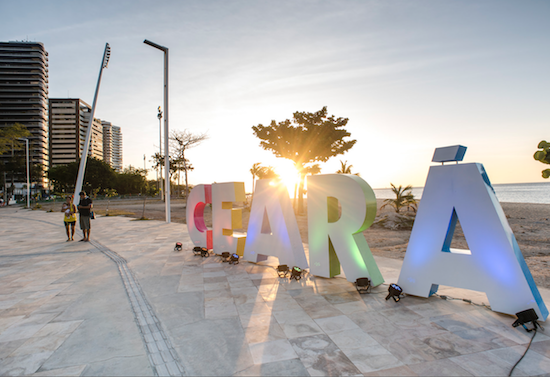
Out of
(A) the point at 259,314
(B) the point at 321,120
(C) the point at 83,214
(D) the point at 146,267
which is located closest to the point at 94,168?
(B) the point at 321,120

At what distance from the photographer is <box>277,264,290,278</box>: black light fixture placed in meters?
6.90

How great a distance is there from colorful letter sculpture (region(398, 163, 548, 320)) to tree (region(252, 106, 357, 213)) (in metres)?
25.5

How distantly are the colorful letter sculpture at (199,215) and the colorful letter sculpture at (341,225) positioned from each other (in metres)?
4.29

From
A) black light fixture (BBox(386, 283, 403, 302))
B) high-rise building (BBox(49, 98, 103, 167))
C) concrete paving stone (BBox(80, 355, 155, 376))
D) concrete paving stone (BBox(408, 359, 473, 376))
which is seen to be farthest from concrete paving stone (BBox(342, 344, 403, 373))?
high-rise building (BBox(49, 98, 103, 167))

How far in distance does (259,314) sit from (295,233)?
2955mm

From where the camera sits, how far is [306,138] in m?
32.3

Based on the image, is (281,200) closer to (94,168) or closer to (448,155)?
(448,155)

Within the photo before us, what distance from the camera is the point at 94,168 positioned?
7062 centimetres

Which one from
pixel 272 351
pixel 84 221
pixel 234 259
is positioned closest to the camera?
pixel 272 351

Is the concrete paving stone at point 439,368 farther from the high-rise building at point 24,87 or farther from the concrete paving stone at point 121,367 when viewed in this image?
the high-rise building at point 24,87

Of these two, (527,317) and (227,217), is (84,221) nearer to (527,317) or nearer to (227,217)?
(227,217)

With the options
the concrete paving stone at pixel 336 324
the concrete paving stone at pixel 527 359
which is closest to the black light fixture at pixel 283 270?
the concrete paving stone at pixel 336 324

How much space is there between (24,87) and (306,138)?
130944 mm

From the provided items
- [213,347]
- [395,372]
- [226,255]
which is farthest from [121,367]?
[226,255]
